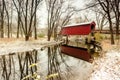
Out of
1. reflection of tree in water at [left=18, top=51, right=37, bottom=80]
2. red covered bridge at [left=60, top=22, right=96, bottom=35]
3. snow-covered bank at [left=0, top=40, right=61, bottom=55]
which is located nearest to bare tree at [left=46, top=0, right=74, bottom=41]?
red covered bridge at [left=60, top=22, right=96, bottom=35]

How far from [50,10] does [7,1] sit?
1062 centimetres

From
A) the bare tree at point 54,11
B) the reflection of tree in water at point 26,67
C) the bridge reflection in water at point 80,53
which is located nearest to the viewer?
the reflection of tree in water at point 26,67

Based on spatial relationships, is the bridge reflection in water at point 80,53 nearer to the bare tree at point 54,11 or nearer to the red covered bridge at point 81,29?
the red covered bridge at point 81,29

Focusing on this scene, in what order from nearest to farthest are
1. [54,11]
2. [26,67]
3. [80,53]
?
1. [26,67]
2. [80,53]
3. [54,11]

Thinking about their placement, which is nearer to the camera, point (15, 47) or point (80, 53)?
point (80, 53)

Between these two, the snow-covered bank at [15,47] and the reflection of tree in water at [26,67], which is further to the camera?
the snow-covered bank at [15,47]

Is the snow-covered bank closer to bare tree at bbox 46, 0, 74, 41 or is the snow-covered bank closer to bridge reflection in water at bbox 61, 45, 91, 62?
bridge reflection in water at bbox 61, 45, 91, 62

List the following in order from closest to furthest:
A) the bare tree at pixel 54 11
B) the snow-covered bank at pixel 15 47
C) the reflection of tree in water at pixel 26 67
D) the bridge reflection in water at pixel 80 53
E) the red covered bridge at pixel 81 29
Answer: the reflection of tree in water at pixel 26 67
the bridge reflection in water at pixel 80 53
the snow-covered bank at pixel 15 47
the red covered bridge at pixel 81 29
the bare tree at pixel 54 11

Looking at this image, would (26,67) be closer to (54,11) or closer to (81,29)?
(81,29)

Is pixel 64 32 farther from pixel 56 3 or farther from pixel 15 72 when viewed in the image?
pixel 15 72

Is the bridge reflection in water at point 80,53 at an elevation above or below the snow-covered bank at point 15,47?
below

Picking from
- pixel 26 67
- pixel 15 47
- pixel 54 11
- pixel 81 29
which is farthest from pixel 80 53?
pixel 54 11

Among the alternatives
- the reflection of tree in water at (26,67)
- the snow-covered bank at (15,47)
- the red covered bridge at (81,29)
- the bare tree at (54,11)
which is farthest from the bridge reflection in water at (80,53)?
the bare tree at (54,11)

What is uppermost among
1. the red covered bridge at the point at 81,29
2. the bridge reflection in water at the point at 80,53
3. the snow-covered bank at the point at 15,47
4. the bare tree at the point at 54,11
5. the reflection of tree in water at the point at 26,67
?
the bare tree at the point at 54,11
